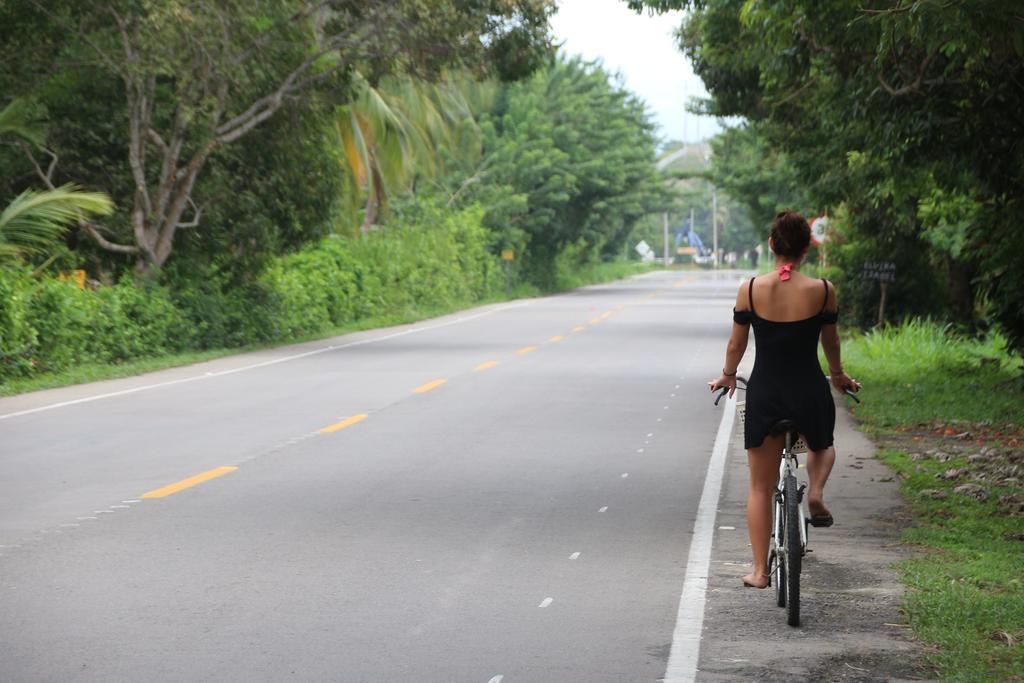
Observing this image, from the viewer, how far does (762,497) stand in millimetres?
7516

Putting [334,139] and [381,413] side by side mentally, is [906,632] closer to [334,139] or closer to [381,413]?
[381,413]

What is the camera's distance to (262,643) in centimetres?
675

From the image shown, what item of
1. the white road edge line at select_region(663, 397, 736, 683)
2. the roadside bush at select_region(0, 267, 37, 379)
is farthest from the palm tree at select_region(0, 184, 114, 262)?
the white road edge line at select_region(663, 397, 736, 683)

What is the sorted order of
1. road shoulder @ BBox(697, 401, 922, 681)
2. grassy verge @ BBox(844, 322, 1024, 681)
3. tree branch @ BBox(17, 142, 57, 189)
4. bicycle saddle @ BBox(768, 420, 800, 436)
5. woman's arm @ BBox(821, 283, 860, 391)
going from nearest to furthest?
road shoulder @ BBox(697, 401, 922, 681)
grassy verge @ BBox(844, 322, 1024, 681)
bicycle saddle @ BBox(768, 420, 800, 436)
woman's arm @ BBox(821, 283, 860, 391)
tree branch @ BBox(17, 142, 57, 189)

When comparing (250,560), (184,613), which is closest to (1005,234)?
(250,560)

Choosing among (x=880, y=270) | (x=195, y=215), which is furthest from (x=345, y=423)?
(x=880, y=270)

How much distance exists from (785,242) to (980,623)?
198cm

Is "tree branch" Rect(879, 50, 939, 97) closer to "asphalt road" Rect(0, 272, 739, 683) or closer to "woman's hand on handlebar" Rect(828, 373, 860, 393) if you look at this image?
"asphalt road" Rect(0, 272, 739, 683)

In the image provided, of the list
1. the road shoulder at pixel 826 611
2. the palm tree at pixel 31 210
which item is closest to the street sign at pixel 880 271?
the palm tree at pixel 31 210

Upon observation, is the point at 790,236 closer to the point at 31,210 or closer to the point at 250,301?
the point at 31,210

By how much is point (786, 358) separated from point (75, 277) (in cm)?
1942

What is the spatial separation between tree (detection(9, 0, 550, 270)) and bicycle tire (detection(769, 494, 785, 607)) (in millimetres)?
18404

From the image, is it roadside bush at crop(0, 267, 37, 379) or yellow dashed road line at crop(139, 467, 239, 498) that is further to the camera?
roadside bush at crop(0, 267, 37, 379)

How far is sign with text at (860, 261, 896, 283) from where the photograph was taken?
90.3 ft
